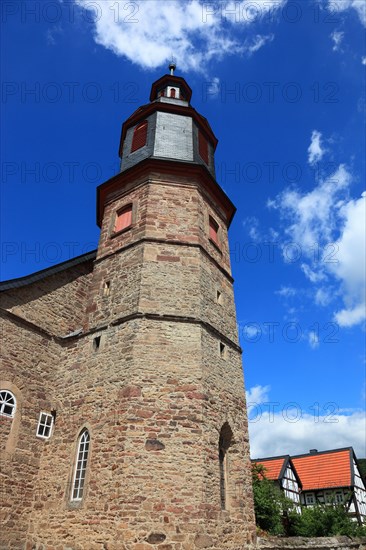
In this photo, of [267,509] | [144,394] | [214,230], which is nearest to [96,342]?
[144,394]

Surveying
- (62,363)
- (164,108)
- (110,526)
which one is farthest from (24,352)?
(164,108)

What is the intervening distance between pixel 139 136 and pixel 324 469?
80.0ft

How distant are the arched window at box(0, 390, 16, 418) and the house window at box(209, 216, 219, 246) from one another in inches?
297

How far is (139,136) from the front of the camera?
1555cm

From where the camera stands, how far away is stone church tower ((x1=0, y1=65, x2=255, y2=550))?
805 cm

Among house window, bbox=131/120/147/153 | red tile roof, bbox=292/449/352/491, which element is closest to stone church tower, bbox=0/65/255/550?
house window, bbox=131/120/147/153

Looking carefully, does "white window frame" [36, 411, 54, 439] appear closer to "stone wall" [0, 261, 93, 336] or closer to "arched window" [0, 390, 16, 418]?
Answer: "arched window" [0, 390, 16, 418]

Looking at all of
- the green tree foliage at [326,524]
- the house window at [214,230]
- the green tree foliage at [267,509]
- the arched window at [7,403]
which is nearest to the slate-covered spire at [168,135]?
the house window at [214,230]

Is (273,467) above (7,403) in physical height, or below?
above

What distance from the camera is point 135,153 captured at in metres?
14.7

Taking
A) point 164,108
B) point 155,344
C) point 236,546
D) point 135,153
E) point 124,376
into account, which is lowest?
point 236,546

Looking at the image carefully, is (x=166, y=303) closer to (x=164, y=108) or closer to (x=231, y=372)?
(x=231, y=372)

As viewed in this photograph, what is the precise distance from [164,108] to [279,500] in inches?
668

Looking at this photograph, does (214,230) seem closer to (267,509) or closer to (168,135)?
(168,135)
